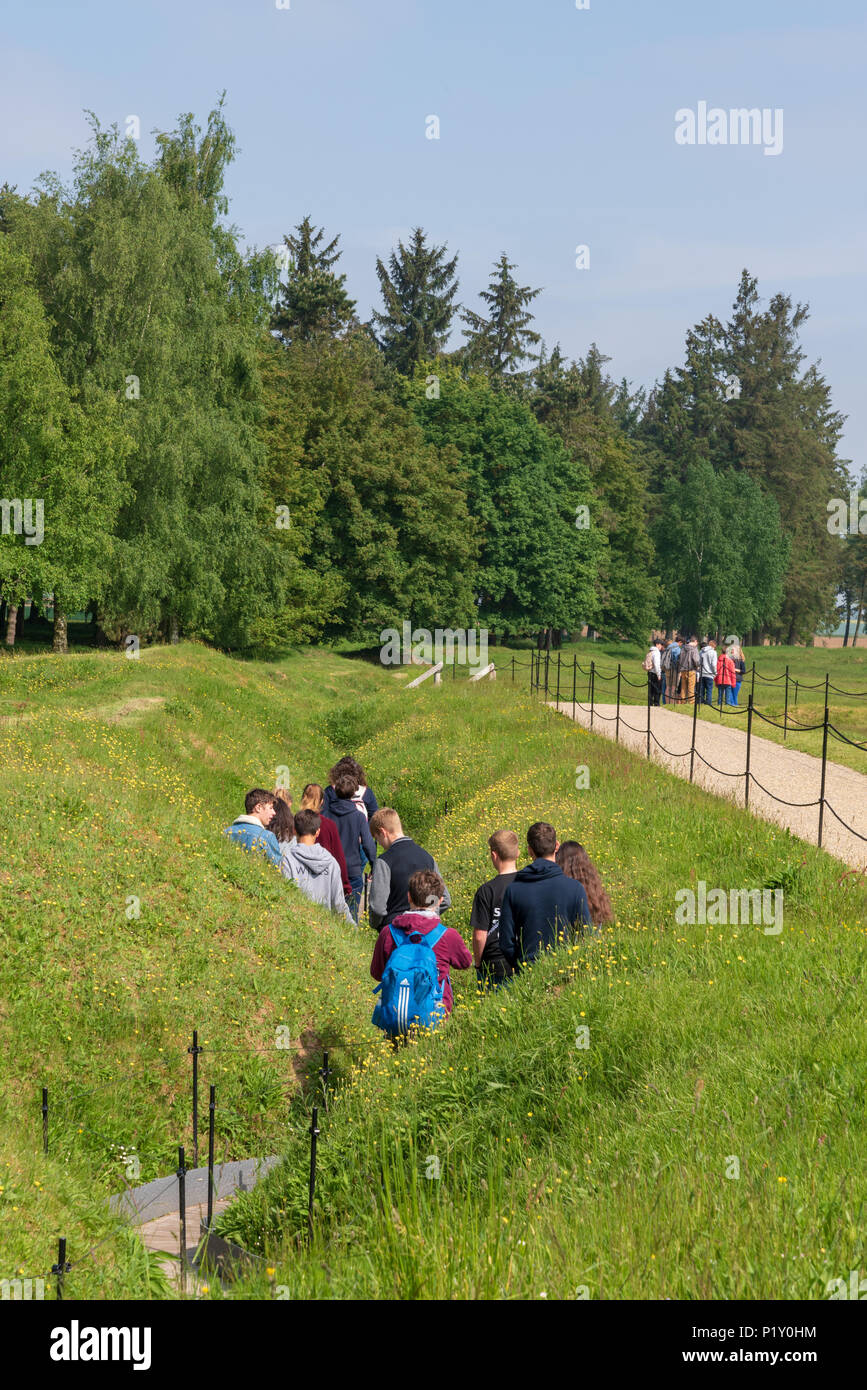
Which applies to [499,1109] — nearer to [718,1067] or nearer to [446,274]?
[718,1067]

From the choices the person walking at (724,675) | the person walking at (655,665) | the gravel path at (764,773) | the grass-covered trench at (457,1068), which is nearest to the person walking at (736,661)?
the person walking at (724,675)

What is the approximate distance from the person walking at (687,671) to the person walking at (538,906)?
976 inches

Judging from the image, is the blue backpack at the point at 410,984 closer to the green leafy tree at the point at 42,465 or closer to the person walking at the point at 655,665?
the person walking at the point at 655,665

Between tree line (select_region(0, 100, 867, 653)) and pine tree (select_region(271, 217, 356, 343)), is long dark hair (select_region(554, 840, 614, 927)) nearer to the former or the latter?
tree line (select_region(0, 100, 867, 653))

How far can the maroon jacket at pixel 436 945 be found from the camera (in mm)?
6559

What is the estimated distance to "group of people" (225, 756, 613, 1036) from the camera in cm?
662

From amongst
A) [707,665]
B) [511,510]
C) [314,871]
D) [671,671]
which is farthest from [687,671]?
[511,510]

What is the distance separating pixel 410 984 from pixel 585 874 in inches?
79.8

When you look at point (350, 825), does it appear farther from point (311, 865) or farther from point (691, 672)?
point (691, 672)

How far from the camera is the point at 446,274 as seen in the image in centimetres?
7656

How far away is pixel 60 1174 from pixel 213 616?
31236 mm

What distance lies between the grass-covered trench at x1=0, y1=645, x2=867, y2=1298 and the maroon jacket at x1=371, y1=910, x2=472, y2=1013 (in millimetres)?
641

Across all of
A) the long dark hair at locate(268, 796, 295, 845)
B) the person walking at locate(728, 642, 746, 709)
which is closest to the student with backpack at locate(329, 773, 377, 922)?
the long dark hair at locate(268, 796, 295, 845)
